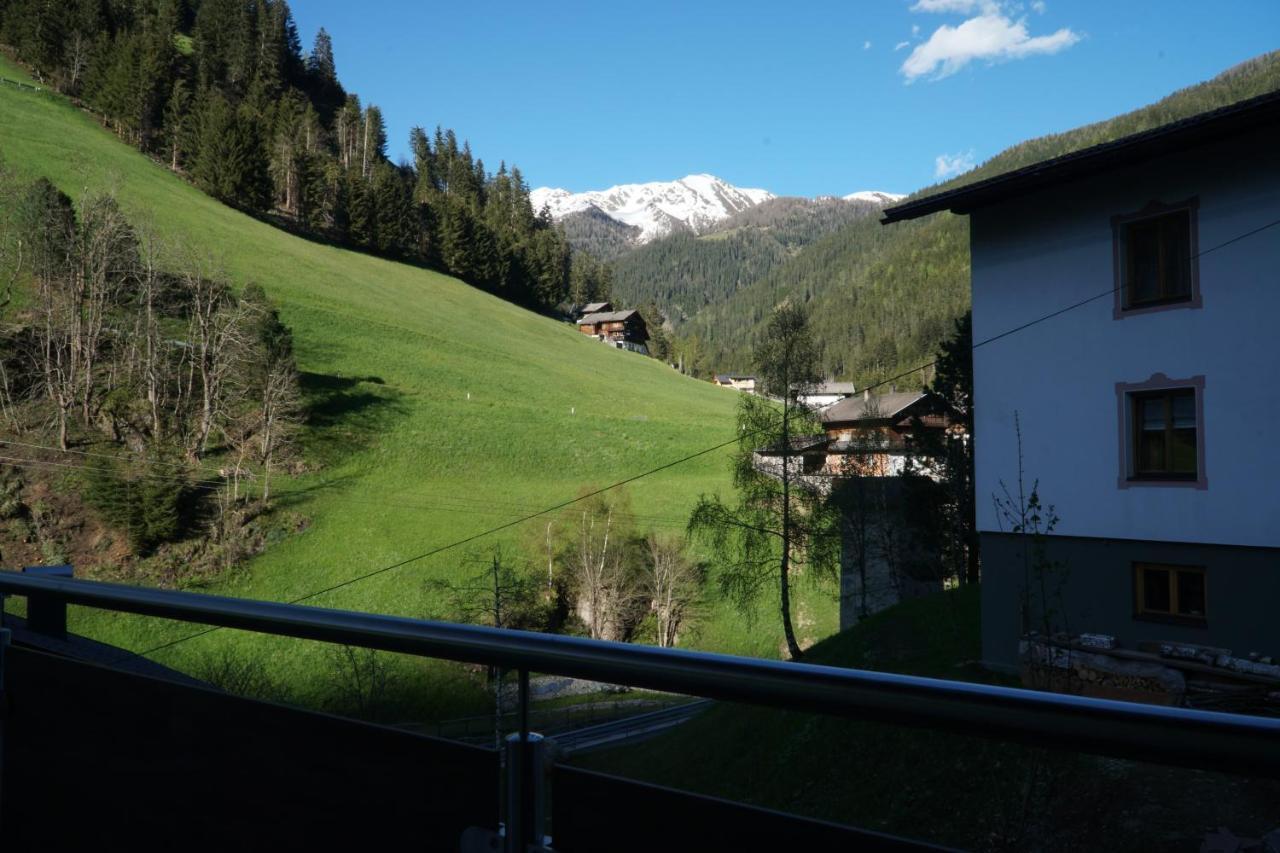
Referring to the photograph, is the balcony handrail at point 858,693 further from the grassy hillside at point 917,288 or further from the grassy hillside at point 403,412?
the grassy hillside at point 917,288

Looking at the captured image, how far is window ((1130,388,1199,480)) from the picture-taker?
13.4 metres

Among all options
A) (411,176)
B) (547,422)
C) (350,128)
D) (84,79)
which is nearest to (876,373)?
(411,176)

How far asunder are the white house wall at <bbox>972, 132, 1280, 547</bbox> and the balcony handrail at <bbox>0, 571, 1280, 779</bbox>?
14.4 metres

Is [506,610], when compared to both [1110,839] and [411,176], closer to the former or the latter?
[1110,839]

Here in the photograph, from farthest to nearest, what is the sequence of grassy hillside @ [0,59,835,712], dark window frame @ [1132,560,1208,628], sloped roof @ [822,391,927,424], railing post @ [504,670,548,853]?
sloped roof @ [822,391,927,424] < grassy hillside @ [0,59,835,712] < dark window frame @ [1132,560,1208,628] < railing post @ [504,670,548,853]

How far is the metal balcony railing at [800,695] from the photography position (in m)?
0.86

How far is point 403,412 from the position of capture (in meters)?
42.8

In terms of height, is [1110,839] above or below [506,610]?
above

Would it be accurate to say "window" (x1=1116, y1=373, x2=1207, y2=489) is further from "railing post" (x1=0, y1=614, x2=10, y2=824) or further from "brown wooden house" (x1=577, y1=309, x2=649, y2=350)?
"brown wooden house" (x1=577, y1=309, x2=649, y2=350)

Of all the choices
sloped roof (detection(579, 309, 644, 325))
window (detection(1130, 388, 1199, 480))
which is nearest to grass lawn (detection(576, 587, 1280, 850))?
window (detection(1130, 388, 1199, 480))

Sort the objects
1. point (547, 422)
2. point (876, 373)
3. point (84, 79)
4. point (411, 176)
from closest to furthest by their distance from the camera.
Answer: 1. point (547, 422)
2. point (84, 79)
3. point (411, 176)
4. point (876, 373)

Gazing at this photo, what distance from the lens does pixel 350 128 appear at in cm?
9962

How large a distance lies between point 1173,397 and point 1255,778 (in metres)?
15.0

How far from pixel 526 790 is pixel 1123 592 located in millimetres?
14881
